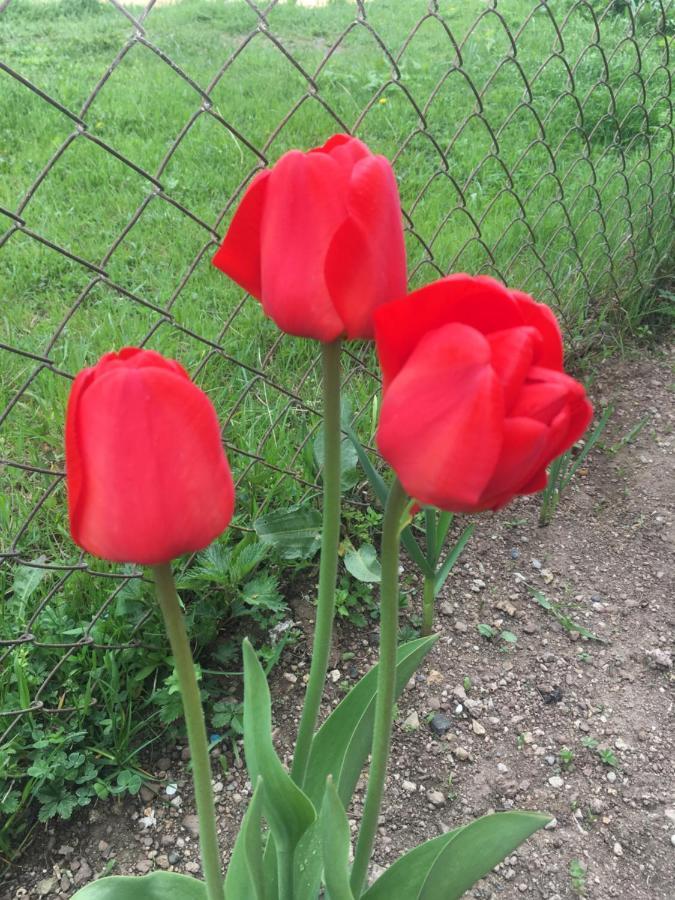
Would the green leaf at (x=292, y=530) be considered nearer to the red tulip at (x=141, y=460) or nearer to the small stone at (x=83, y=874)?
the small stone at (x=83, y=874)

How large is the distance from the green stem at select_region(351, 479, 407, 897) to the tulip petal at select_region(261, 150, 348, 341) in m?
0.16

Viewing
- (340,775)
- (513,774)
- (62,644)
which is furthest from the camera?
(513,774)

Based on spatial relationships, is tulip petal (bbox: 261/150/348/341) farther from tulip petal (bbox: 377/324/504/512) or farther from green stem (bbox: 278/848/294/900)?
green stem (bbox: 278/848/294/900)

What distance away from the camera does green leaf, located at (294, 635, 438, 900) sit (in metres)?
1.07

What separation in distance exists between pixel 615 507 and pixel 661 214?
4.77 feet

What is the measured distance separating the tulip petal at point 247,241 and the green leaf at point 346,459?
116 cm

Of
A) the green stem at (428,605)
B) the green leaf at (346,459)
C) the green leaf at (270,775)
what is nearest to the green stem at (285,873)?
the green leaf at (270,775)

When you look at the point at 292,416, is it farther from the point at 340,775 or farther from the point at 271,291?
the point at 271,291

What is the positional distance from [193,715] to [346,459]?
124cm

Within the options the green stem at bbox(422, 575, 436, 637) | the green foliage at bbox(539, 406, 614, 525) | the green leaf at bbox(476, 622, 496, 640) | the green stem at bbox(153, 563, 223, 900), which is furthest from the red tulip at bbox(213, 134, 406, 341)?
the green foliage at bbox(539, 406, 614, 525)

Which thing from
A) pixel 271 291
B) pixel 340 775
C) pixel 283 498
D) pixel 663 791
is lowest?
pixel 663 791

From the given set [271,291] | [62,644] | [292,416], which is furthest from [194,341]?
[271,291]

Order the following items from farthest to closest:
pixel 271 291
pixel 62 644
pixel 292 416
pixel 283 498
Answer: pixel 292 416, pixel 283 498, pixel 62 644, pixel 271 291

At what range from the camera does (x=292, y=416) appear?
2.25 metres
